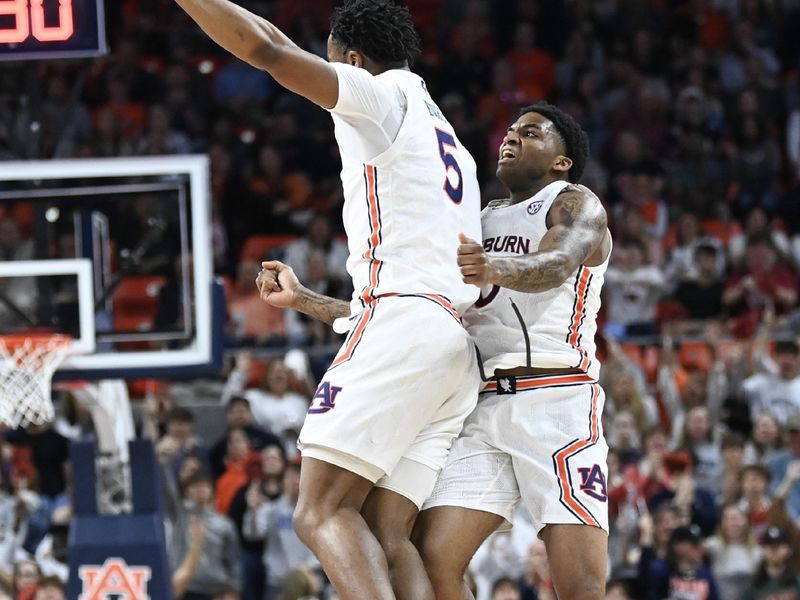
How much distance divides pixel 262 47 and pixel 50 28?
10.9 feet

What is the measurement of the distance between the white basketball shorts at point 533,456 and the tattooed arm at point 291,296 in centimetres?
63

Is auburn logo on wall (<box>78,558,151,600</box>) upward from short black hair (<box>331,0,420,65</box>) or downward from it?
downward

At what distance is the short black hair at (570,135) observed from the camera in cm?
532

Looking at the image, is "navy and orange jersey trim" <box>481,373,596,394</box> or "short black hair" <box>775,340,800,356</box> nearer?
"navy and orange jersey trim" <box>481,373,596,394</box>

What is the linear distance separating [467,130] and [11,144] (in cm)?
651

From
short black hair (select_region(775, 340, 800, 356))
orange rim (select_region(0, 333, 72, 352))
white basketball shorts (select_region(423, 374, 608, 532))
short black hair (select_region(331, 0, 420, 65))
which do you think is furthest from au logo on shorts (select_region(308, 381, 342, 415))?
short black hair (select_region(775, 340, 800, 356))

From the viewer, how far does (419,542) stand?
498 centimetres

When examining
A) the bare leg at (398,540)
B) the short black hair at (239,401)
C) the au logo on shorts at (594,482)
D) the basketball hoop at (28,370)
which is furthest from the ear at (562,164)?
the short black hair at (239,401)

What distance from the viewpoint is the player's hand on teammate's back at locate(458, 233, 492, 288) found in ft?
13.8

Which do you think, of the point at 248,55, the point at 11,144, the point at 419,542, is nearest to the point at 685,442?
the point at 11,144

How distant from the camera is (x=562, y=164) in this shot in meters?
5.30

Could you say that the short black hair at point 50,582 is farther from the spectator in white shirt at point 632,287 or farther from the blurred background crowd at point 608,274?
the spectator in white shirt at point 632,287

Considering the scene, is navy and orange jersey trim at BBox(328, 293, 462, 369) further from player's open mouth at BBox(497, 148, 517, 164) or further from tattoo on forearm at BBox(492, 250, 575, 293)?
player's open mouth at BBox(497, 148, 517, 164)

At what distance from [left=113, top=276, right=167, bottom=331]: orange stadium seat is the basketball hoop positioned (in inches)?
165
